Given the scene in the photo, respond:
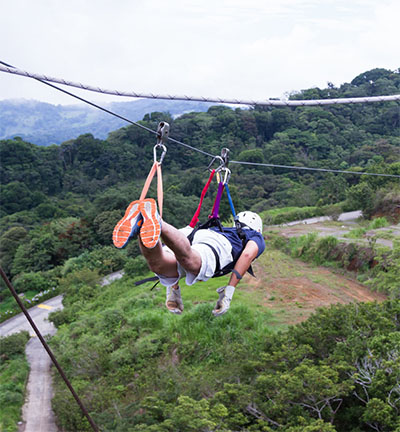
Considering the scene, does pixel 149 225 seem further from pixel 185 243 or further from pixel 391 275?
pixel 391 275

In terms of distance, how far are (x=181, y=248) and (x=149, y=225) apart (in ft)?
1.01

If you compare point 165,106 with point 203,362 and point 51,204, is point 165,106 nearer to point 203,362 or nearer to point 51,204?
point 51,204

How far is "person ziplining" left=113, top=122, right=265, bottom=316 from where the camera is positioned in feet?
6.76

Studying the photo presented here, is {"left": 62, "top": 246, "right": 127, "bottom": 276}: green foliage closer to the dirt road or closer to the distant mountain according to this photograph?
the dirt road

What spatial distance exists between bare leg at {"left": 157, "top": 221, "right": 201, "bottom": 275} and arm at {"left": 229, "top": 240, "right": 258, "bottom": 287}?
1.18 ft

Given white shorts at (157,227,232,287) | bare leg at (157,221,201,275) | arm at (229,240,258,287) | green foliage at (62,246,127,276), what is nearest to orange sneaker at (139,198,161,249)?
bare leg at (157,221,201,275)

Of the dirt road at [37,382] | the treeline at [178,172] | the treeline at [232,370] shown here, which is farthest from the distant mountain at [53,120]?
the treeline at [232,370]

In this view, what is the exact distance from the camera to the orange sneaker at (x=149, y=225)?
2031 mm

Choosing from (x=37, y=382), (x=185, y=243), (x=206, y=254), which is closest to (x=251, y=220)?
(x=206, y=254)

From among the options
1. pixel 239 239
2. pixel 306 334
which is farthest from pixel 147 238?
pixel 306 334

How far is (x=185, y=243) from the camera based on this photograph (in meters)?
2.32

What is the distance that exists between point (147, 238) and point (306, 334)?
22.8 feet

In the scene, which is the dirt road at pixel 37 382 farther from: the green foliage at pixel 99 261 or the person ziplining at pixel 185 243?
the person ziplining at pixel 185 243

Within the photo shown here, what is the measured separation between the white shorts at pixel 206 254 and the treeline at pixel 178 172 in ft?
61.0
